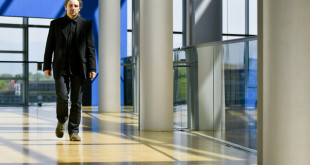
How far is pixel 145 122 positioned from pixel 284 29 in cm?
464

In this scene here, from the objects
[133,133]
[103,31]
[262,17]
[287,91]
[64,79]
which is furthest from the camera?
[103,31]

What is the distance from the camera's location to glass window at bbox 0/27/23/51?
1664cm

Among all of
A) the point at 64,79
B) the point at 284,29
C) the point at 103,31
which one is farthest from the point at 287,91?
the point at 103,31

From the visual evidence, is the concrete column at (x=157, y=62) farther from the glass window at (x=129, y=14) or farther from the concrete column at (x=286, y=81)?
the glass window at (x=129, y=14)

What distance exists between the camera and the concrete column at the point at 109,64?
12.5 metres

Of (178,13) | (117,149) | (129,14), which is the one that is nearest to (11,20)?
(129,14)

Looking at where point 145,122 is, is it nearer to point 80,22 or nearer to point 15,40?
point 80,22

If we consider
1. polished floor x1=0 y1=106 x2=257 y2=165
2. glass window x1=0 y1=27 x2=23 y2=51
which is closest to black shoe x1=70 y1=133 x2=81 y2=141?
polished floor x1=0 y1=106 x2=257 y2=165

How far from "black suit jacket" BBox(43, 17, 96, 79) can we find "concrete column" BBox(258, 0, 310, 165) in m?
3.15

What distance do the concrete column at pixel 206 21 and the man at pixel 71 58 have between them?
10.6 ft

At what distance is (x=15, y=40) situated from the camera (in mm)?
16719

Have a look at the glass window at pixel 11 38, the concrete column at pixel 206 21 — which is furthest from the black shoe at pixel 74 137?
the glass window at pixel 11 38

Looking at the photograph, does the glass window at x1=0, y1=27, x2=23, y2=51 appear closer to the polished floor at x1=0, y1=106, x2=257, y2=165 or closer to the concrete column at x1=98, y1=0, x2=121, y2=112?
the concrete column at x1=98, y1=0, x2=121, y2=112

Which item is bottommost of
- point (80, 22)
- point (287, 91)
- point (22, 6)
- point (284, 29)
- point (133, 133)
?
point (133, 133)
